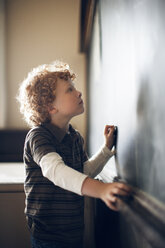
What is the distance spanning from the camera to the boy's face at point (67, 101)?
3.01 feet

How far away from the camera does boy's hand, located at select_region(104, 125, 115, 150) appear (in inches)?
34.6

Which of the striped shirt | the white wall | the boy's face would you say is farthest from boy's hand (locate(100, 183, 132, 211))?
the white wall

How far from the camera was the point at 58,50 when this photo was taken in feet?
8.43

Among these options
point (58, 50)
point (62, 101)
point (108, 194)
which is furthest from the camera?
point (58, 50)

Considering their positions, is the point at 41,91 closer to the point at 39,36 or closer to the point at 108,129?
the point at 108,129

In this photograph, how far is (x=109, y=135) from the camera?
881 millimetres

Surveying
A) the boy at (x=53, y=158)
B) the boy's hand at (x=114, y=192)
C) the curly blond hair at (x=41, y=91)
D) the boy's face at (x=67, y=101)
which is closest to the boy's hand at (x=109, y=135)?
the boy at (x=53, y=158)

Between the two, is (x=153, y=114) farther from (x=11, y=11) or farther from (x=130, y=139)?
(x=11, y=11)

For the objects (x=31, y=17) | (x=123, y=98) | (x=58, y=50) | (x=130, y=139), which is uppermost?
(x=31, y=17)

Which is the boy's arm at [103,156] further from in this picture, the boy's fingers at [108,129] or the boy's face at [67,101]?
the boy's face at [67,101]

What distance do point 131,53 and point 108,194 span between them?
1.11ft

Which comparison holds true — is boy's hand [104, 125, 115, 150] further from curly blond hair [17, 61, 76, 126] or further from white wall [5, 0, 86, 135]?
white wall [5, 0, 86, 135]

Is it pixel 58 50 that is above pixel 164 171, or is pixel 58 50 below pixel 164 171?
above

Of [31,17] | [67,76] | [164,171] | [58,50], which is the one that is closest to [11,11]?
[31,17]
